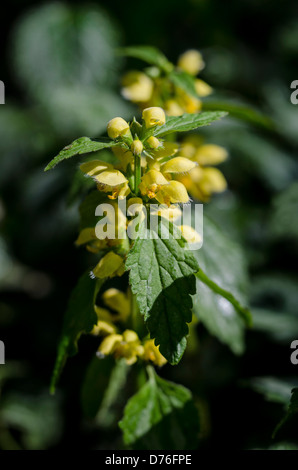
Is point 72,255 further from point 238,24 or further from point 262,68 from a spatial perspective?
point 238,24

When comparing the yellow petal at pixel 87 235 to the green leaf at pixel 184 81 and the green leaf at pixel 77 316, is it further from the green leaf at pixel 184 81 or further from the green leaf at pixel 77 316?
the green leaf at pixel 184 81

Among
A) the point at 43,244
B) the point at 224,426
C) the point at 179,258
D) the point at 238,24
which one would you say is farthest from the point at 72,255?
the point at 238,24

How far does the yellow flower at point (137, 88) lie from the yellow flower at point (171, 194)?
1.46ft

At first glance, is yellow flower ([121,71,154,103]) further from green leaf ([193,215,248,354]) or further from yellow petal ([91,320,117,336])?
yellow petal ([91,320,117,336])

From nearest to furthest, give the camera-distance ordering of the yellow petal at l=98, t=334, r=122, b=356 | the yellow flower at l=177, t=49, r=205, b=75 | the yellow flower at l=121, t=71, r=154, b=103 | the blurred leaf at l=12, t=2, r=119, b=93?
the yellow petal at l=98, t=334, r=122, b=356
the yellow flower at l=121, t=71, r=154, b=103
the yellow flower at l=177, t=49, r=205, b=75
the blurred leaf at l=12, t=2, r=119, b=93

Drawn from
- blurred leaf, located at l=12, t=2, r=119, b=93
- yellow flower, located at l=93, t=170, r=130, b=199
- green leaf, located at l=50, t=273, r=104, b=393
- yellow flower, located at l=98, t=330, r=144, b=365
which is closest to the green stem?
yellow flower, located at l=93, t=170, r=130, b=199

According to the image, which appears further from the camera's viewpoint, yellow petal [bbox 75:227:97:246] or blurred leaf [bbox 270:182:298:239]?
blurred leaf [bbox 270:182:298:239]

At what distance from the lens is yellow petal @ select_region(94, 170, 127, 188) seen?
0.86m

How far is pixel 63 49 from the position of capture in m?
2.59

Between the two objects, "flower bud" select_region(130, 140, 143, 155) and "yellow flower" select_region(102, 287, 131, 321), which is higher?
"flower bud" select_region(130, 140, 143, 155)

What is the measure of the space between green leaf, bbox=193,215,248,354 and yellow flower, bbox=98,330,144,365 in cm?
14

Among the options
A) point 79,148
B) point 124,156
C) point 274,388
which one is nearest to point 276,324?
point 274,388

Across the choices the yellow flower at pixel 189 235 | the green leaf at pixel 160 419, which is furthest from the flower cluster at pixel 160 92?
the green leaf at pixel 160 419
